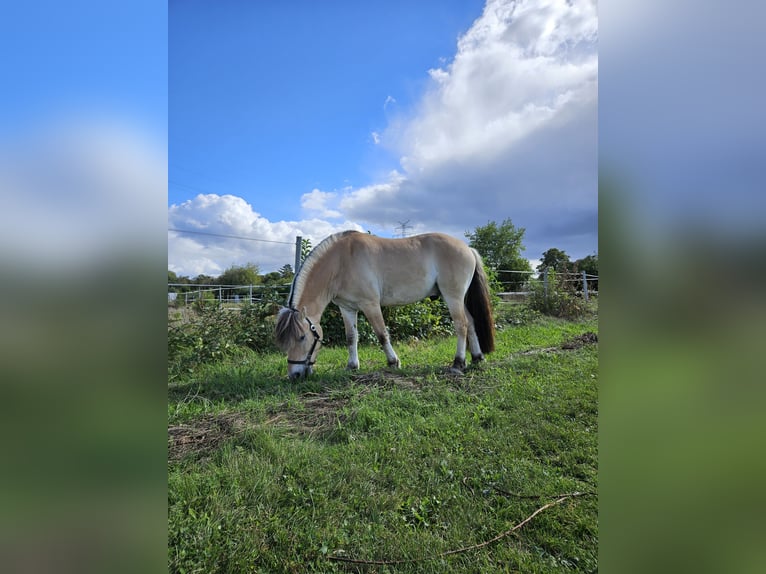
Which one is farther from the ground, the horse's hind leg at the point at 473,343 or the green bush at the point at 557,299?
the green bush at the point at 557,299

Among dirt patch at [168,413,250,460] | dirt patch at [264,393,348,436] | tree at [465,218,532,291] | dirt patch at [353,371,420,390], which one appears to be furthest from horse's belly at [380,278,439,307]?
tree at [465,218,532,291]

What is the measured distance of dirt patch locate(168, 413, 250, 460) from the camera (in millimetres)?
2242

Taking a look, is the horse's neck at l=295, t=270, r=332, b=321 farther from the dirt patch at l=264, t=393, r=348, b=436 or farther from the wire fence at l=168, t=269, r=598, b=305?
the wire fence at l=168, t=269, r=598, b=305

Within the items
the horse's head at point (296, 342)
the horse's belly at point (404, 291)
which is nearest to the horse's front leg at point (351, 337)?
the horse's belly at point (404, 291)

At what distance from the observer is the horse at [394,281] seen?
4.53 metres

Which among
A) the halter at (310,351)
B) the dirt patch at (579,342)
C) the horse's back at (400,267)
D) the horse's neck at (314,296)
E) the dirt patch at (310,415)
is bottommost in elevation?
the dirt patch at (310,415)

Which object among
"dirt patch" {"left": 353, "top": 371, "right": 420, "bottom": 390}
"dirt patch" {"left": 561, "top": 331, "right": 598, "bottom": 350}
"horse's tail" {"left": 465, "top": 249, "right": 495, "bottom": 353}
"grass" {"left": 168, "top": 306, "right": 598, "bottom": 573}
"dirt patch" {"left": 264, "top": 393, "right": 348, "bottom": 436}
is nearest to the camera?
"grass" {"left": 168, "top": 306, "right": 598, "bottom": 573}

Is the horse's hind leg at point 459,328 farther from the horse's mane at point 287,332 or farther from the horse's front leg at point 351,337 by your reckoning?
the horse's mane at point 287,332

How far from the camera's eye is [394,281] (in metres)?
4.89

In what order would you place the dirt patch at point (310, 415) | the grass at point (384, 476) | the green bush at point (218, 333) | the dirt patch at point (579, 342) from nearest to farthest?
the grass at point (384, 476) < the dirt patch at point (310, 415) < the green bush at point (218, 333) < the dirt patch at point (579, 342)

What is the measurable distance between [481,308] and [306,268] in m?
2.76

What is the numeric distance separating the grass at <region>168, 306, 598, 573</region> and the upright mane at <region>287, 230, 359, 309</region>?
1.25 m

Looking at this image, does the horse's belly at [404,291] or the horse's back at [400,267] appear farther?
the horse's belly at [404,291]
